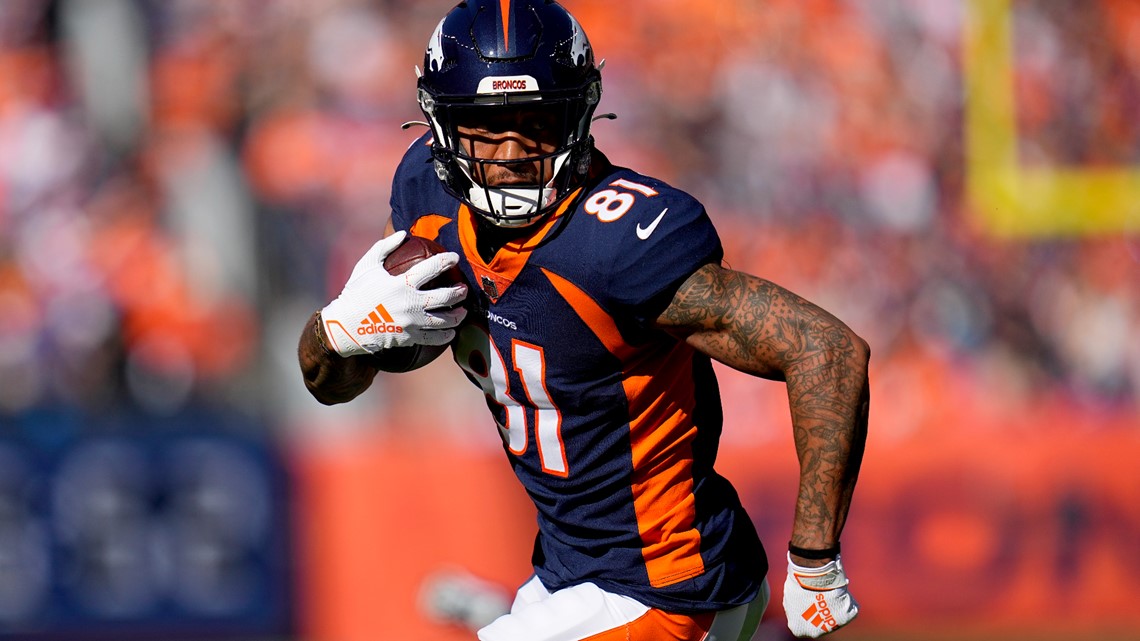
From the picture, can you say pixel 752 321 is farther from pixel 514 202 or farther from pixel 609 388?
pixel 514 202

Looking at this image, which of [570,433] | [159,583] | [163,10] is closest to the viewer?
[570,433]

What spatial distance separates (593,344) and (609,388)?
0.37 ft

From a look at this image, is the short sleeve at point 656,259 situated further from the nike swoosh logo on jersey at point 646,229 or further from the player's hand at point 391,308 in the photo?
the player's hand at point 391,308

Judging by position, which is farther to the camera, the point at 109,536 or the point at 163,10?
the point at 163,10

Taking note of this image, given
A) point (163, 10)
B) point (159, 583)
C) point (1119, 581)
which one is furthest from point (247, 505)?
point (1119, 581)

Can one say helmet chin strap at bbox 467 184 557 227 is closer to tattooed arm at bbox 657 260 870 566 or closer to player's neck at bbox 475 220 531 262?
player's neck at bbox 475 220 531 262

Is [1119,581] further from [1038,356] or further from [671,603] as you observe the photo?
[671,603]

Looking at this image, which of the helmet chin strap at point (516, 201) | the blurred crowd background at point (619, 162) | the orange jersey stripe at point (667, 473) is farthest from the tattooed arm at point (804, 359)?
the blurred crowd background at point (619, 162)

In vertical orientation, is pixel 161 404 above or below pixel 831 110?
below

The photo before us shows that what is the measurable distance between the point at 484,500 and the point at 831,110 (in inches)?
138

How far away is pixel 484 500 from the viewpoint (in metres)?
6.52

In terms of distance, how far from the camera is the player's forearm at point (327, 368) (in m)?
3.07

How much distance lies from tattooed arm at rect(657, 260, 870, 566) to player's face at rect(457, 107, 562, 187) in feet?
1.35

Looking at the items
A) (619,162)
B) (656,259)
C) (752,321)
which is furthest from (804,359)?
(619,162)
